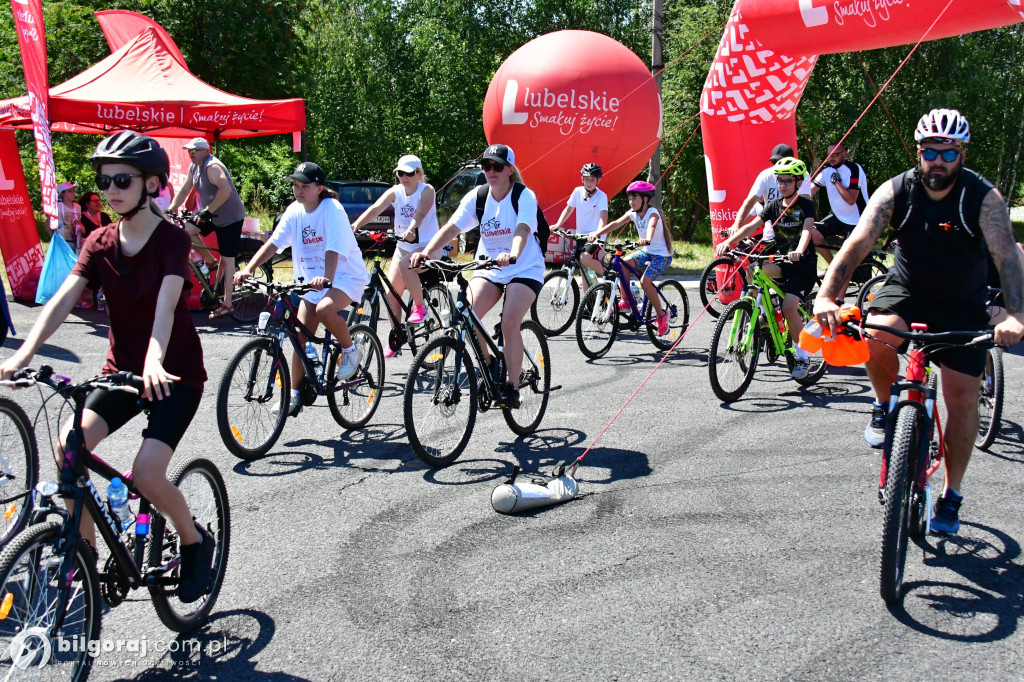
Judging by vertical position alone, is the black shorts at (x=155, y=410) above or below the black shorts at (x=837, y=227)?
below

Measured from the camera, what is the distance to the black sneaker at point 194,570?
3.61 m

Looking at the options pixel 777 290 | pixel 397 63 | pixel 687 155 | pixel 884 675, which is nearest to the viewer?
pixel 884 675

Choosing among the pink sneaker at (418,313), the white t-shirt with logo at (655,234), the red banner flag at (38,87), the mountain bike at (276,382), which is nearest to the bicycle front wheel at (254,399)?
the mountain bike at (276,382)

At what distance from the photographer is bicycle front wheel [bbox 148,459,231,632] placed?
3561 mm

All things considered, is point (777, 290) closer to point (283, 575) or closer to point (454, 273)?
point (454, 273)

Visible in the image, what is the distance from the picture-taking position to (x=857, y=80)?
25.2m

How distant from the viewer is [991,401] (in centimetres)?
628

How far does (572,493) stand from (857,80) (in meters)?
23.3

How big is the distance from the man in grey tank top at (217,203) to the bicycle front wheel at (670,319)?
526 centimetres

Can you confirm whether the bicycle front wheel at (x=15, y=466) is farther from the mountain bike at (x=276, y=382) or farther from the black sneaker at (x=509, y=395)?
the black sneaker at (x=509, y=395)

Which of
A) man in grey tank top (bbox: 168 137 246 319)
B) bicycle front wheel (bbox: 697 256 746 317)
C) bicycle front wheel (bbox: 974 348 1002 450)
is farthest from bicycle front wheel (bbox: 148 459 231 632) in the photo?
bicycle front wheel (bbox: 697 256 746 317)

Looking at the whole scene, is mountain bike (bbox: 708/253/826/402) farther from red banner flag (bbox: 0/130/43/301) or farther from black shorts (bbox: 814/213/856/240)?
red banner flag (bbox: 0/130/43/301)

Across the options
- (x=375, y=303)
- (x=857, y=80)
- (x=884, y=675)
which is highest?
(x=857, y=80)

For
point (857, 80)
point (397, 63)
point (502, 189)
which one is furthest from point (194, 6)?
point (502, 189)
